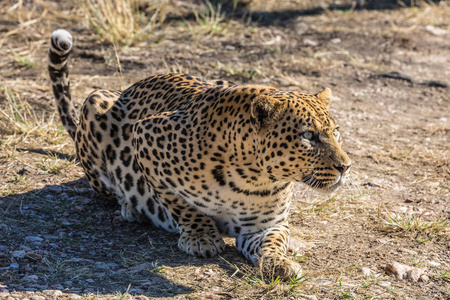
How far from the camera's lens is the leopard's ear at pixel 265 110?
4.76 m

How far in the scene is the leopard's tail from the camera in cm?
634

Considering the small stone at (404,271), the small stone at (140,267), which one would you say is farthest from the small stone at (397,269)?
the small stone at (140,267)

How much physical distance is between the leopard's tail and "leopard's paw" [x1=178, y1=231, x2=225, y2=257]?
224cm

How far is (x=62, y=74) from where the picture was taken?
22.3ft

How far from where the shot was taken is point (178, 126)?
541 centimetres

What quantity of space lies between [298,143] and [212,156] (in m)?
0.73

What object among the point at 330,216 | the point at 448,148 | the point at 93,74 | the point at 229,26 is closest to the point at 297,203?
the point at 330,216

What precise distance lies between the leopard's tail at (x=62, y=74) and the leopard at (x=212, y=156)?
22 millimetres

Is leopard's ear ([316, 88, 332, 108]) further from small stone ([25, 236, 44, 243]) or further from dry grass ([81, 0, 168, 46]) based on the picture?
dry grass ([81, 0, 168, 46])

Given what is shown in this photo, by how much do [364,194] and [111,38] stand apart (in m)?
5.41

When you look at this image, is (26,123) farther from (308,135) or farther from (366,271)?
(366,271)

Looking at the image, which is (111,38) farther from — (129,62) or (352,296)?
(352,296)

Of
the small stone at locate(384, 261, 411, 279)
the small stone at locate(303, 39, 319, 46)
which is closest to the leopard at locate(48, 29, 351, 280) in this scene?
the small stone at locate(384, 261, 411, 279)

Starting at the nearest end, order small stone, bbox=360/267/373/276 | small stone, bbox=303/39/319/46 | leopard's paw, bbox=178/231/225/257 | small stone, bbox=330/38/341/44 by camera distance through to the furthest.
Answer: small stone, bbox=360/267/373/276, leopard's paw, bbox=178/231/225/257, small stone, bbox=303/39/319/46, small stone, bbox=330/38/341/44
